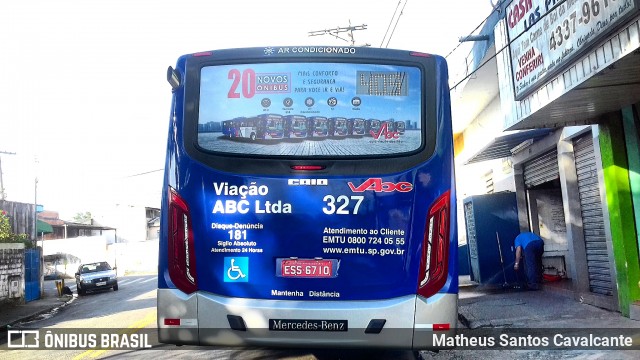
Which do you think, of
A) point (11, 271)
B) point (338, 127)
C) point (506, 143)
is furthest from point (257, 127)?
point (11, 271)

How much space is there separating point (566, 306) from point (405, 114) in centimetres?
660

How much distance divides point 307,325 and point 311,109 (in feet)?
6.14

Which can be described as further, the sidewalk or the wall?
the wall

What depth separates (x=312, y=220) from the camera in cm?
472

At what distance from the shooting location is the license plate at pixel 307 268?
468 cm

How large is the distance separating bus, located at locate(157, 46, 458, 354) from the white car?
71.4 ft

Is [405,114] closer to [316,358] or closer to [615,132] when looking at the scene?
[316,358]

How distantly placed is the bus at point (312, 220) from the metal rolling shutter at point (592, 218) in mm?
6269

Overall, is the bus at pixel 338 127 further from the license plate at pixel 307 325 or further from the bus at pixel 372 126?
the license plate at pixel 307 325

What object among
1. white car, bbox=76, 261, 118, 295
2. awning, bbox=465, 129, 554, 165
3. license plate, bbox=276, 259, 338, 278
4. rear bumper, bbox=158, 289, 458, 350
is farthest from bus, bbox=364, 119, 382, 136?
white car, bbox=76, 261, 118, 295

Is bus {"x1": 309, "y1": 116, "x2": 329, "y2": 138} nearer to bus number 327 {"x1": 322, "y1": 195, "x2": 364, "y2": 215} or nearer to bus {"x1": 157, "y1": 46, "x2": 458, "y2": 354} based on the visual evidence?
bus {"x1": 157, "y1": 46, "x2": 458, "y2": 354}

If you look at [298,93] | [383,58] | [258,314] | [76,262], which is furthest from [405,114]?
[76,262]

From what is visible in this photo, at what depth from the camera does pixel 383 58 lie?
5004 mm

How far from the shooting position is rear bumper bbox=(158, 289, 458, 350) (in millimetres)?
4531
